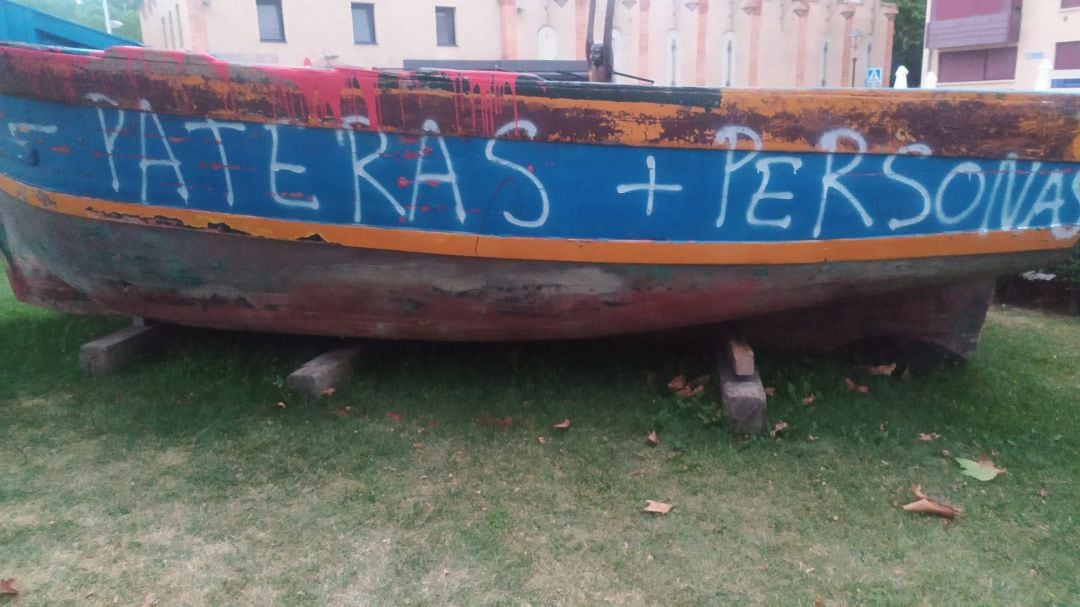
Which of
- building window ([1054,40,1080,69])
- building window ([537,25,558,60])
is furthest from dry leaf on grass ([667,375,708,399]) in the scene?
building window ([1054,40,1080,69])

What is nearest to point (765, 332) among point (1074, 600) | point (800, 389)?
point (800, 389)

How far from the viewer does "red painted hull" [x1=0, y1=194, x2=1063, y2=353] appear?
298cm

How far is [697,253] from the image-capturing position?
9.57 feet

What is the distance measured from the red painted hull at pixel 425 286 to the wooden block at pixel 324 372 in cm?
12

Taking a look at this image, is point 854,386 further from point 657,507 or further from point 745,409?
point 657,507

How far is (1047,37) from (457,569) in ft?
95.6

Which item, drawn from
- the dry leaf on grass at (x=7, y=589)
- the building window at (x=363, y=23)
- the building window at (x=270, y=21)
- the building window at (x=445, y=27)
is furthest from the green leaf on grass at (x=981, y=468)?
Result: the building window at (x=445, y=27)

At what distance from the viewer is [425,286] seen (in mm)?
3066

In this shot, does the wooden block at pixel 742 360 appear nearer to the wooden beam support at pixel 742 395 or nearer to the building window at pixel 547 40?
the wooden beam support at pixel 742 395

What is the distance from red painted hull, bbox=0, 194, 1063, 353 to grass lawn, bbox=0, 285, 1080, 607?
0.31 metres

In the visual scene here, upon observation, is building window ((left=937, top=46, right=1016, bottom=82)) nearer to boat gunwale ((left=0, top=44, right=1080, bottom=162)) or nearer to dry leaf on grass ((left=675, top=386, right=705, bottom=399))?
boat gunwale ((left=0, top=44, right=1080, bottom=162))

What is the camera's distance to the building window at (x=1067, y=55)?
2335cm

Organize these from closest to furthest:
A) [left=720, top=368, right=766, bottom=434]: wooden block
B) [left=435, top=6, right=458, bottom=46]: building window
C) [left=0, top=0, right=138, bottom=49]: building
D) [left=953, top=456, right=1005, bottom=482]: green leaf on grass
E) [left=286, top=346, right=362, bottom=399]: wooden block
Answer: [left=953, top=456, right=1005, bottom=482]: green leaf on grass < [left=720, top=368, right=766, bottom=434]: wooden block < [left=286, top=346, right=362, bottom=399]: wooden block < [left=0, top=0, right=138, bottom=49]: building < [left=435, top=6, right=458, bottom=46]: building window

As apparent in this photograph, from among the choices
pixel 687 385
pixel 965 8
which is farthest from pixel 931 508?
pixel 965 8
